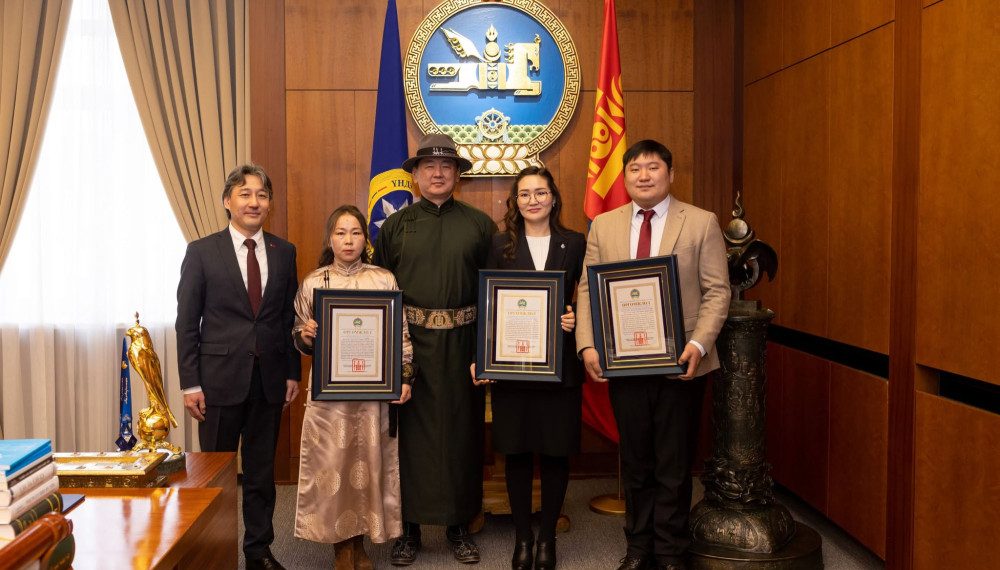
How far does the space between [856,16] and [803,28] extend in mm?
449

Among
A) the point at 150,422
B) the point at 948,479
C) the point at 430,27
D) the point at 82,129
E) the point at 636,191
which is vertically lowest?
the point at 948,479

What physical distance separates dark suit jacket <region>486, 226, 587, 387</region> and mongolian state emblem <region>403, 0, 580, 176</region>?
3.97 ft

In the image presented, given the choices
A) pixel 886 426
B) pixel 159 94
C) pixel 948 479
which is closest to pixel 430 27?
pixel 159 94

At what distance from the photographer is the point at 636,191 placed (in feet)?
8.77

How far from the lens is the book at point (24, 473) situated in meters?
1.34

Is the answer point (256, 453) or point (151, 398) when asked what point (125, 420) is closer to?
point (151, 398)

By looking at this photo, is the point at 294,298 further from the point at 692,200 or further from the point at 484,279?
the point at 692,200

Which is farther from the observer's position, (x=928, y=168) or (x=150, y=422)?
(x=928, y=168)

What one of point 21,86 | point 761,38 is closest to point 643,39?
point 761,38

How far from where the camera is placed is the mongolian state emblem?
12.9 feet

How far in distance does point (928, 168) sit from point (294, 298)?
2290 mm

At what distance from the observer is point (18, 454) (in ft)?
4.58

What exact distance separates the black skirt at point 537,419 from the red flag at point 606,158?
93 centimetres

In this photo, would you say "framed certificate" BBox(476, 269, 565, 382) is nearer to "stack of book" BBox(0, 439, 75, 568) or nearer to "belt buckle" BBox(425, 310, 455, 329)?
"belt buckle" BBox(425, 310, 455, 329)
